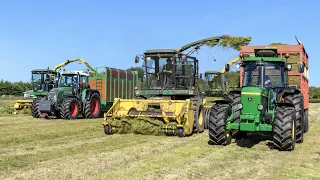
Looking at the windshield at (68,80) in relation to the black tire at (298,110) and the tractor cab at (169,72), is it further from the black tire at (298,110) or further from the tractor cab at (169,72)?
the black tire at (298,110)

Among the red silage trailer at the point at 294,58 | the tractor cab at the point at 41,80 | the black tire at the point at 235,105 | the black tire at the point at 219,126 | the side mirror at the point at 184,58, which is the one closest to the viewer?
the black tire at the point at 219,126

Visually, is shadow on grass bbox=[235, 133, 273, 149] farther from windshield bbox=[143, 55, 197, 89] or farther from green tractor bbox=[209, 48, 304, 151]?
windshield bbox=[143, 55, 197, 89]

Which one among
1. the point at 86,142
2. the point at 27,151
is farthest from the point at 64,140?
the point at 27,151

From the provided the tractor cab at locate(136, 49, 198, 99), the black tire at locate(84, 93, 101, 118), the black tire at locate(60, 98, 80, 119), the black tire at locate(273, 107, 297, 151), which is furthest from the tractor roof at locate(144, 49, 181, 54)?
the black tire at locate(84, 93, 101, 118)

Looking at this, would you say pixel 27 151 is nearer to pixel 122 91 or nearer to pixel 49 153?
pixel 49 153

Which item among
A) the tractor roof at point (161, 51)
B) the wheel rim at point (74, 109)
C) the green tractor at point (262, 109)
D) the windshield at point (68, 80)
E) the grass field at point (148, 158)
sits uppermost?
the tractor roof at point (161, 51)

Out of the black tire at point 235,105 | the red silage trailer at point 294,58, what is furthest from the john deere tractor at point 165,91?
the red silage trailer at point 294,58

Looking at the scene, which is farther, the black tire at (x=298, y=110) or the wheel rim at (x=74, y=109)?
the wheel rim at (x=74, y=109)

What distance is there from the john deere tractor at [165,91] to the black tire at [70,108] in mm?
5214

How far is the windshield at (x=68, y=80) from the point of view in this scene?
60.2 feet

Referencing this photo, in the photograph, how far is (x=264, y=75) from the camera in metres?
9.44

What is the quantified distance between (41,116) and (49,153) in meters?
10.8

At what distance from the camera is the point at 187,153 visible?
796 cm

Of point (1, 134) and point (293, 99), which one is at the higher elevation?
point (293, 99)
